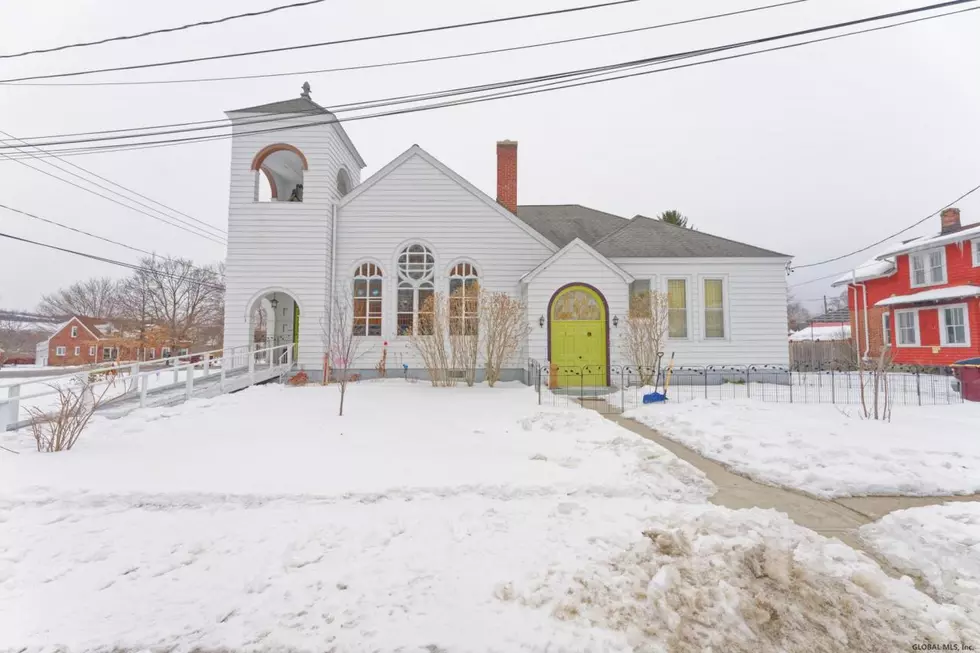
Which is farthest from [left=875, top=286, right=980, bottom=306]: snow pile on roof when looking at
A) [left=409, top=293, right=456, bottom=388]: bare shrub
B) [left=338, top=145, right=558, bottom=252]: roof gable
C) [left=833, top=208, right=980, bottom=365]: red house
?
[left=409, top=293, right=456, bottom=388]: bare shrub

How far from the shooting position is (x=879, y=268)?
23734 millimetres

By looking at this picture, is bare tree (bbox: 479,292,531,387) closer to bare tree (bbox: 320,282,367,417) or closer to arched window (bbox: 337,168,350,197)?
bare tree (bbox: 320,282,367,417)

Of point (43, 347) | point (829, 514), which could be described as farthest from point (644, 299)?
point (43, 347)

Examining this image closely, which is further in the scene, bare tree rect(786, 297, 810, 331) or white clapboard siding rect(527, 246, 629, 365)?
bare tree rect(786, 297, 810, 331)

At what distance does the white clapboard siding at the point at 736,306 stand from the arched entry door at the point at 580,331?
2.12m

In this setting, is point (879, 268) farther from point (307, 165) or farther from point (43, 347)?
point (43, 347)

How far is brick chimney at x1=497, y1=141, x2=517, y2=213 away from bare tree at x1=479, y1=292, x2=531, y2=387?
16.1 feet

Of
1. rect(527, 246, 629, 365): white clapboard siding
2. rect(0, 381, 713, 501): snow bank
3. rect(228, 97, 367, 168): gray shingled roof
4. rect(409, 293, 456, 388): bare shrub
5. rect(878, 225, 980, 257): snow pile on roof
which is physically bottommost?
rect(0, 381, 713, 501): snow bank

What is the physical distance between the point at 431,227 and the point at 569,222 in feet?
22.5

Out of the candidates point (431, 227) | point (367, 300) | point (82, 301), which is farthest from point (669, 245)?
point (82, 301)

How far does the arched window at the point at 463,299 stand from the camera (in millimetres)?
13617

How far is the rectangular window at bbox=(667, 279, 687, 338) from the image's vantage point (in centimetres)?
1477

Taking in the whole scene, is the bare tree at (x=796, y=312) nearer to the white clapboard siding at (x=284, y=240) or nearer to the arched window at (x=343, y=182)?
the arched window at (x=343, y=182)

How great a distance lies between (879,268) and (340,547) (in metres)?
31.6
